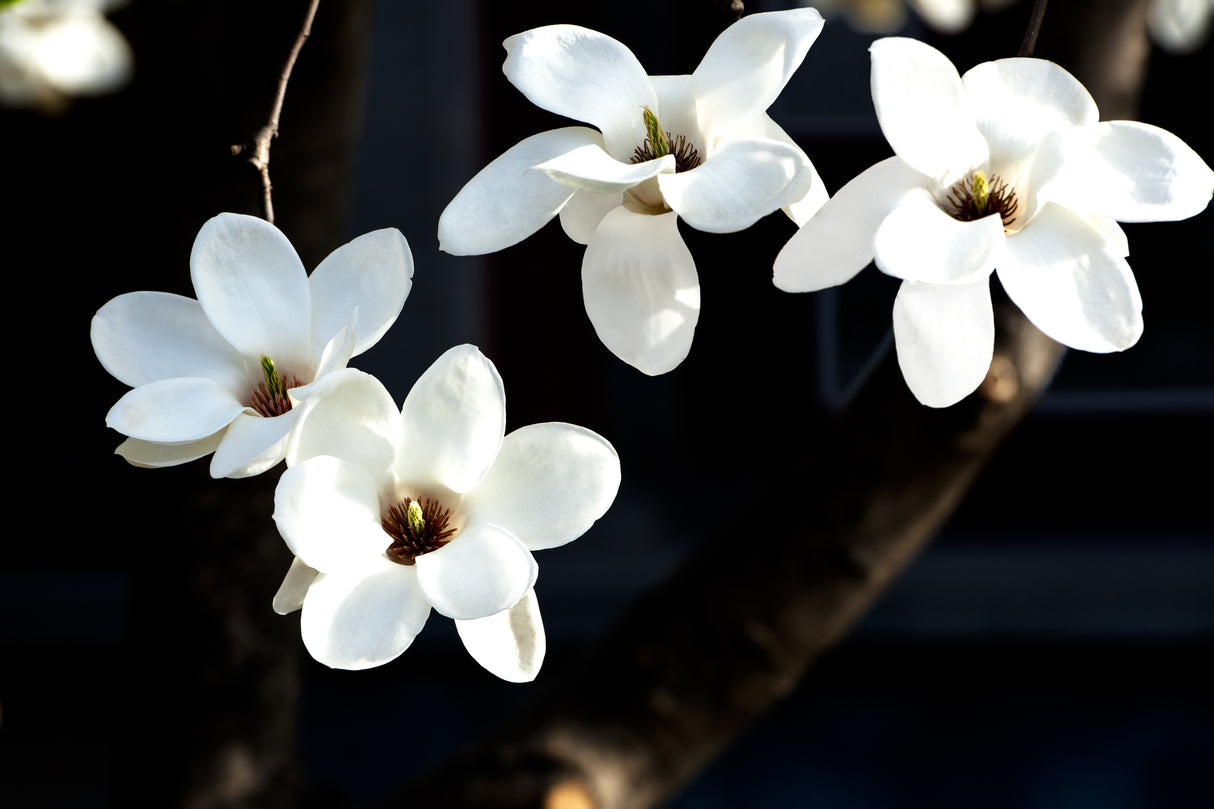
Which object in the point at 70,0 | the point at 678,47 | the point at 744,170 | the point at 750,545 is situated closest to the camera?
the point at 744,170

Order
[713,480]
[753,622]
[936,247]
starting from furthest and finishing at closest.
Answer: [713,480] < [753,622] < [936,247]

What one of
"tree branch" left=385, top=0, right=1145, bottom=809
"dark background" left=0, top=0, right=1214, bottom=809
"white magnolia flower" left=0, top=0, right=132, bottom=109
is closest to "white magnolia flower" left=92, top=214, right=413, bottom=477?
"tree branch" left=385, top=0, right=1145, bottom=809

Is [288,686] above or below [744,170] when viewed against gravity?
below

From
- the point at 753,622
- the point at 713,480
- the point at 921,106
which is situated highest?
the point at 921,106

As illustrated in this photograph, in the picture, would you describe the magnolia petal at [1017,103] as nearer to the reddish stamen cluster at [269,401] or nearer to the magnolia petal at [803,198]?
the magnolia petal at [803,198]

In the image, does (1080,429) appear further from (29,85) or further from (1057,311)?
(1057,311)

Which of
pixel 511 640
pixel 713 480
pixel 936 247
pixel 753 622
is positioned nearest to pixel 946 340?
pixel 936 247

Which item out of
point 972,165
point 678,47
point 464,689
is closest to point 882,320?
point 678,47

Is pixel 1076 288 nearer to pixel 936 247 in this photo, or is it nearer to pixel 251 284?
pixel 936 247
